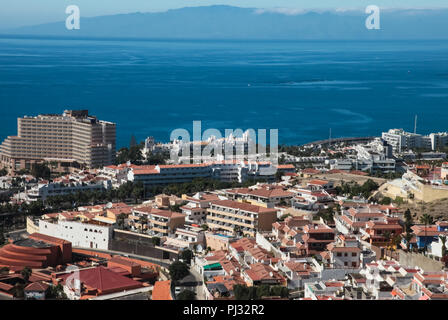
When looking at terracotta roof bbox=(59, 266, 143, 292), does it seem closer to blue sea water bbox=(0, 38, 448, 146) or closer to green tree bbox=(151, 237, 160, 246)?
green tree bbox=(151, 237, 160, 246)

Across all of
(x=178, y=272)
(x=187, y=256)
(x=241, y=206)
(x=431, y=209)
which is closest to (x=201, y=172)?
(x=241, y=206)

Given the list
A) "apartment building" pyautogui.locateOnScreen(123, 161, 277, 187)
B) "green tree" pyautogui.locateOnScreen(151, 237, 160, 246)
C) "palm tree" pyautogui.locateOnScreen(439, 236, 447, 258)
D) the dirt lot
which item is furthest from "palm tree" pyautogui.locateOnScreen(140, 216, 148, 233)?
"palm tree" pyautogui.locateOnScreen(439, 236, 447, 258)

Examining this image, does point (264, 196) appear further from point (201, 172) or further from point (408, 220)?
point (201, 172)

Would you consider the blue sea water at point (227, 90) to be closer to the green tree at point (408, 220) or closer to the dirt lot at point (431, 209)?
the dirt lot at point (431, 209)

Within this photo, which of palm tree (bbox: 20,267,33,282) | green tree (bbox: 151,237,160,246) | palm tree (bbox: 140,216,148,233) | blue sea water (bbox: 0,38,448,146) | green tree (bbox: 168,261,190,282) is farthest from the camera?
blue sea water (bbox: 0,38,448,146)

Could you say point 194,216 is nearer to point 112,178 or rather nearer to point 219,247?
point 219,247
